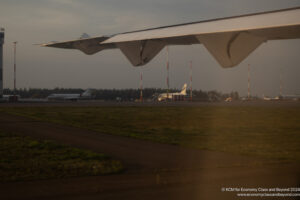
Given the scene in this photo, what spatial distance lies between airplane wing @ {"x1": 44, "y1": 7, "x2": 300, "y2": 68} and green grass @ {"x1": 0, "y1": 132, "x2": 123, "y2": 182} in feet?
10.1

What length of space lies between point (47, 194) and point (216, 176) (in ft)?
11.3

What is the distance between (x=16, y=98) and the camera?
201 ft

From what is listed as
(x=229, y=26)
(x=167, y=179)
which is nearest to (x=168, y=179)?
(x=167, y=179)

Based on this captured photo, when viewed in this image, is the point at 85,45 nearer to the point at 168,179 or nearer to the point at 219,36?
the point at 219,36

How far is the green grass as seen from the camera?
25.1 ft

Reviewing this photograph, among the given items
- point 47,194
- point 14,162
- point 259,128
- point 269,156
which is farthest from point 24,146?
point 259,128

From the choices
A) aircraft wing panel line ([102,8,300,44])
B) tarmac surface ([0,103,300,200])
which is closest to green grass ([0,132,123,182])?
tarmac surface ([0,103,300,200])

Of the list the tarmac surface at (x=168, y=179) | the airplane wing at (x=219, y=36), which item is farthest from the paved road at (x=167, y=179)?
the airplane wing at (x=219, y=36)

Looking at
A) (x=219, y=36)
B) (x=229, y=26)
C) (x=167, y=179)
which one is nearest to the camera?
(x=167, y=179)

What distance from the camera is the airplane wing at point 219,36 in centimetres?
692

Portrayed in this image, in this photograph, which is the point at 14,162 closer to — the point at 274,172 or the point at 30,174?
the point at 30,174

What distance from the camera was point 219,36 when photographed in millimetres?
8211

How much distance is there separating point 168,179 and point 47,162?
11.5ft

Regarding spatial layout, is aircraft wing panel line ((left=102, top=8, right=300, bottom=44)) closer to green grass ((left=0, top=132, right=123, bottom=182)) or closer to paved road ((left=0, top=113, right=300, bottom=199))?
paved road ((left=0, top=113, right=300, bottom=199))
